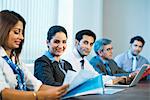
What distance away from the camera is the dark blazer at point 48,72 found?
2.02m

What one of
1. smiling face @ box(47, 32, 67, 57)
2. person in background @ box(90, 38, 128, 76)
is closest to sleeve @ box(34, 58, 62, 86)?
smiling face @ box(47, 32, 67, 57)

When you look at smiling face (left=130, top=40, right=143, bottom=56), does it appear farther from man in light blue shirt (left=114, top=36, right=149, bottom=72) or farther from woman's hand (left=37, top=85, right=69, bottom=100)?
woman's hand (left=37, top=85, right=69, bottom=100)

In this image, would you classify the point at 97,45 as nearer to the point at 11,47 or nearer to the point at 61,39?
the point at 61,39

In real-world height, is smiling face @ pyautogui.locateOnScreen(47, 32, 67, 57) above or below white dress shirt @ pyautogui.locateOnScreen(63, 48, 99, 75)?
above

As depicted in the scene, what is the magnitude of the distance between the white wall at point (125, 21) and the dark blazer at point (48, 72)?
9.40 feet

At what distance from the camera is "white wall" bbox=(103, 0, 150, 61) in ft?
16.4

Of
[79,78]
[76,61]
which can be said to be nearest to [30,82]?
[79,78]

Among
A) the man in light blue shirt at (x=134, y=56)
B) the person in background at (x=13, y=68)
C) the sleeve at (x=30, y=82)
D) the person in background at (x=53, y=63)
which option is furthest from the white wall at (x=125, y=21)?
the person in background at (x=13, y=68)

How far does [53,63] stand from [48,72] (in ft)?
0.44

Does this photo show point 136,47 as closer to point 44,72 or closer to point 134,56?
point 134,56

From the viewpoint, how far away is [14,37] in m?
1.53

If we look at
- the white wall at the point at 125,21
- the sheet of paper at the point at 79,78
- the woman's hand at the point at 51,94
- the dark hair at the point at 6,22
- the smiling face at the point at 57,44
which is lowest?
the woman's hand at the point at 51,94

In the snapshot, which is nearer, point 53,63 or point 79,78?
point 79,78

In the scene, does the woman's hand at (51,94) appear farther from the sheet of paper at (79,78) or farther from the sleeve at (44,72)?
the sleeve at (44,72)
